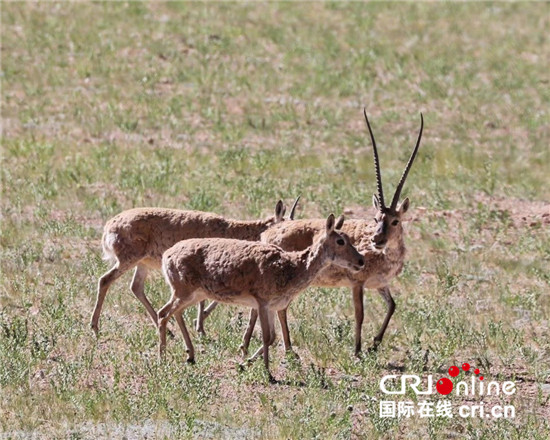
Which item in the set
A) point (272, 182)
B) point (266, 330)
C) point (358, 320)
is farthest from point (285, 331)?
point (272, 182)

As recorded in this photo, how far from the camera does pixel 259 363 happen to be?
524 inches

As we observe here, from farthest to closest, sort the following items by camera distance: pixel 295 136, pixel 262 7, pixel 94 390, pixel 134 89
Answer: pixel 262 7 → pixel 134 89 → pixel 295 136 → pixel 94 390

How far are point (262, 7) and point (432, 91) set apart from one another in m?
7.07

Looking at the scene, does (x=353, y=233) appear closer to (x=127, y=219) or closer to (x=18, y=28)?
(x=127, y=219)

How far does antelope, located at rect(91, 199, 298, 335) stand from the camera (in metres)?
15.1

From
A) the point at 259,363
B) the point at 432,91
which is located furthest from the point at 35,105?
the point at 259,363

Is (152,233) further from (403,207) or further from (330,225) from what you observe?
(403,207)

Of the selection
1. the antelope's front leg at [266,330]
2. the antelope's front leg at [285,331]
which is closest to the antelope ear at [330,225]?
the antelope's front leg at [266,330]

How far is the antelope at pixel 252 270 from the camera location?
13336 millimetres

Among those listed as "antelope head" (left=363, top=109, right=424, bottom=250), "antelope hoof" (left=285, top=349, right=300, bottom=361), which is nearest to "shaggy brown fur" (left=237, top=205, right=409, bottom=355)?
"antelope head" (left=363, top=109, right=424, bottom=250)

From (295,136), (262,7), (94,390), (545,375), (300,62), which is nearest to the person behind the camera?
(94,390)

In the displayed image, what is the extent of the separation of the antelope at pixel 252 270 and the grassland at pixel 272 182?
65cm

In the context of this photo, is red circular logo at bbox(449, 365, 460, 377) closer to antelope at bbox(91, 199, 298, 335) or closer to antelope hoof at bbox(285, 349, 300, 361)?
antelope hoof at bbox(285, 349, 300, 361)

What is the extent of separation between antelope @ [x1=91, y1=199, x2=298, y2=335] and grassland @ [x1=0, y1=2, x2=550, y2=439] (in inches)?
24.2
